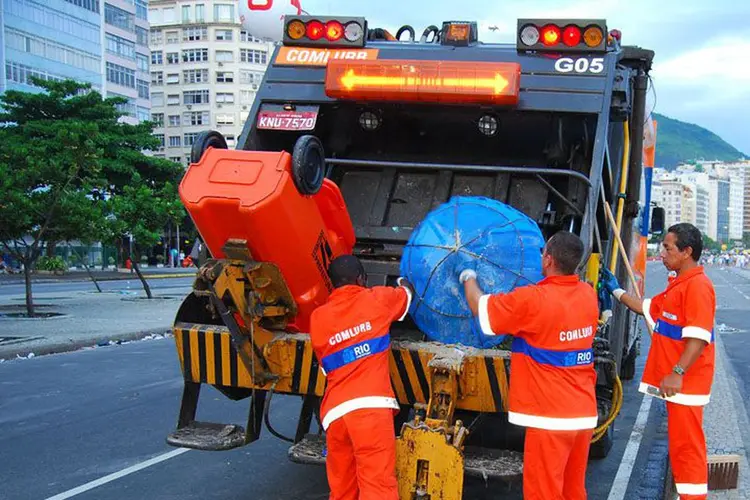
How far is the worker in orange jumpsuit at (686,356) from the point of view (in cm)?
415

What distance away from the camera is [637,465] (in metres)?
5.72

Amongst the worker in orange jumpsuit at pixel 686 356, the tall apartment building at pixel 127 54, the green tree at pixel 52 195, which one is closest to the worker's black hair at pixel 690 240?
the worker in orange jumpsuit at pixel 686 356


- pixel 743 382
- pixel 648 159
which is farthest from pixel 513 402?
pixel 743 382

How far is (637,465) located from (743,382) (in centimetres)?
463

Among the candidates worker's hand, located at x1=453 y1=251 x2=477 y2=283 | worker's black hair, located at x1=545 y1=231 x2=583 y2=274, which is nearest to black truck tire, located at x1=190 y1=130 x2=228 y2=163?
worker's hand, located at x1=453 y1=251 x2=477 y2=283

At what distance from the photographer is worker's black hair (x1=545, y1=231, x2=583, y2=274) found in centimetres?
356

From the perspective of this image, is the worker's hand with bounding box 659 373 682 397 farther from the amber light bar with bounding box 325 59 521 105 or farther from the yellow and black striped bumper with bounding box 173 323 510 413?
the amber light bar with bounding box 325 59 521 105

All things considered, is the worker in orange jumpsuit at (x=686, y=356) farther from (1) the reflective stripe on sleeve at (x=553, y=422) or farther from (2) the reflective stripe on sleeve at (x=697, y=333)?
(1) the reflective stripe on sleeve at (x=553, y=422)

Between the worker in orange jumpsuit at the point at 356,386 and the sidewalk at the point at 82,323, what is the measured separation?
867cm

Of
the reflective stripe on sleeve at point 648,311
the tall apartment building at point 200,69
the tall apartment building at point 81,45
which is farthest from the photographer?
the tall apartment building at point 200,69

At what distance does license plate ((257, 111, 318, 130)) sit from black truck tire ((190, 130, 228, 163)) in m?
0.92

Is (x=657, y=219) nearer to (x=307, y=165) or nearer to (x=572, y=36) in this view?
(x=572, y=36)

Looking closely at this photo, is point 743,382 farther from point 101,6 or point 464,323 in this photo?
point 101,6

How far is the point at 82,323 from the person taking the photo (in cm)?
1466
